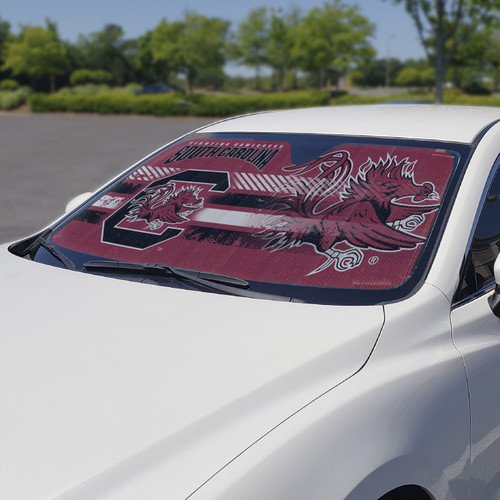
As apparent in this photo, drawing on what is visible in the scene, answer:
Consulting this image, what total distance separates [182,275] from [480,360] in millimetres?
996

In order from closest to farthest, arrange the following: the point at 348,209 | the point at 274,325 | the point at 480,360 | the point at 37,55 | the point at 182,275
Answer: the point at 274,325
the point at 480,360
the point at 182,275
the point at 348,209
the point at 37,55

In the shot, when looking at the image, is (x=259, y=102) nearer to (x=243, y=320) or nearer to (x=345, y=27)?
(x=345, y=27)

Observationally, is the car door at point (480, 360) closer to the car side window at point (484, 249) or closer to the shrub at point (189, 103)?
the car side window at point (484, 249)

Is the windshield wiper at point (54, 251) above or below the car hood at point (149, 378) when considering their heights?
above

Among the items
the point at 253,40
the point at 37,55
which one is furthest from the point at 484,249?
the point at 37,55

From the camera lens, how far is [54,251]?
2.75 meters

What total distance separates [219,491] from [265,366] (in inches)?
16.4

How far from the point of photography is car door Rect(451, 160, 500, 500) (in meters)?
2.02

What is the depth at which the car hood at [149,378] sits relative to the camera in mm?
1469

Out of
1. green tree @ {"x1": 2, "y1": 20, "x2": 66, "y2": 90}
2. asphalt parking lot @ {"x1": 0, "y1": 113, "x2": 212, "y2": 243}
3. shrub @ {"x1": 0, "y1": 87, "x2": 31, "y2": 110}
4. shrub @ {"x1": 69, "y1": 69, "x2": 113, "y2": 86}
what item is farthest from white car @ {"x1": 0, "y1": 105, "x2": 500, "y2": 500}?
shrub @ {"x1": 69, "y1": 69, "x2": 113, "y2": 86}

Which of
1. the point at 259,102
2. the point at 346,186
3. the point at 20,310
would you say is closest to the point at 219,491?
the point at 20,310

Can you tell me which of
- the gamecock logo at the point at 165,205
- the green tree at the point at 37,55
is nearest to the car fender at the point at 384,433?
the gamecock logo at the point at 165,205

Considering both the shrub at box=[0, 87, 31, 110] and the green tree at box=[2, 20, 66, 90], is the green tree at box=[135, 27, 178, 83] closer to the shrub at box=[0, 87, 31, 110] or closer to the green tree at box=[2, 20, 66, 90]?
the green tree at box=[2, 20, 66, 90]

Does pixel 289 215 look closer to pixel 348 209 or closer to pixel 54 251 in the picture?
pixel 348 209
